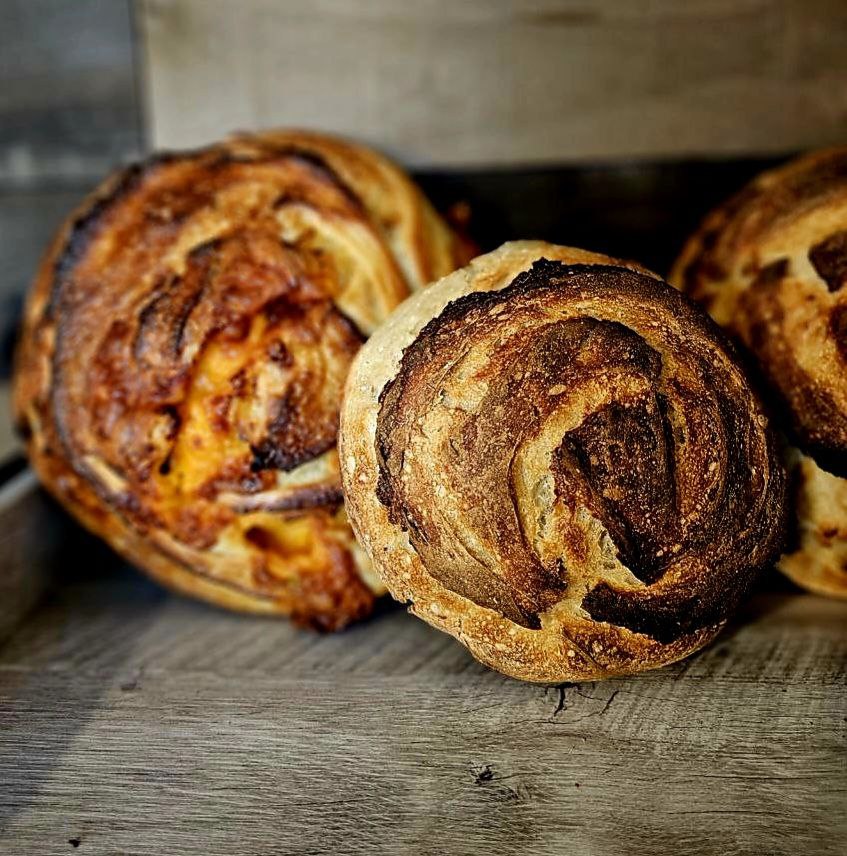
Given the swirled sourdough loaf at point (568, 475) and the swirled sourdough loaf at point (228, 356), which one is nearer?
the swirled sourdough loaf at point (568, 475)

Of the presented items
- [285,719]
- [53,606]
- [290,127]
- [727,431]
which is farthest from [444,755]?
[290,127]

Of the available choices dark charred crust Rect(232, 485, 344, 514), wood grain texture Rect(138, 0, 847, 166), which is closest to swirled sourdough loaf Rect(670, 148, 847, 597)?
wood grain texture Rect(138, 0, 847, 166)

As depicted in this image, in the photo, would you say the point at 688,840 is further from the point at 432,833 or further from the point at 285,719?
the point at 285,719

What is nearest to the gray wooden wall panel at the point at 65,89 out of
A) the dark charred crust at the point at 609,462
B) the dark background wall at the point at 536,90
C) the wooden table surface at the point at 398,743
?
the dark background wall at the point at 536,90

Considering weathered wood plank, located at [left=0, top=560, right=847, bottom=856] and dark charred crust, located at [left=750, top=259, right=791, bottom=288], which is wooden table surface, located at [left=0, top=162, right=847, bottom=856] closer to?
weathered wood plank, located at [left=0, top=560, right=847, bottom=856]

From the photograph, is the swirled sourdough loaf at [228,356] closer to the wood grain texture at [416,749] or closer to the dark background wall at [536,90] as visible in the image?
the wood grain texture at [416,749]

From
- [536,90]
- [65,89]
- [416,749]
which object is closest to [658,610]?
[416,749]

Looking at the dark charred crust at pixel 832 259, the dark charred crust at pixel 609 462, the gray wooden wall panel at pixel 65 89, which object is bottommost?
the dark charred crust at pixel 609 462
